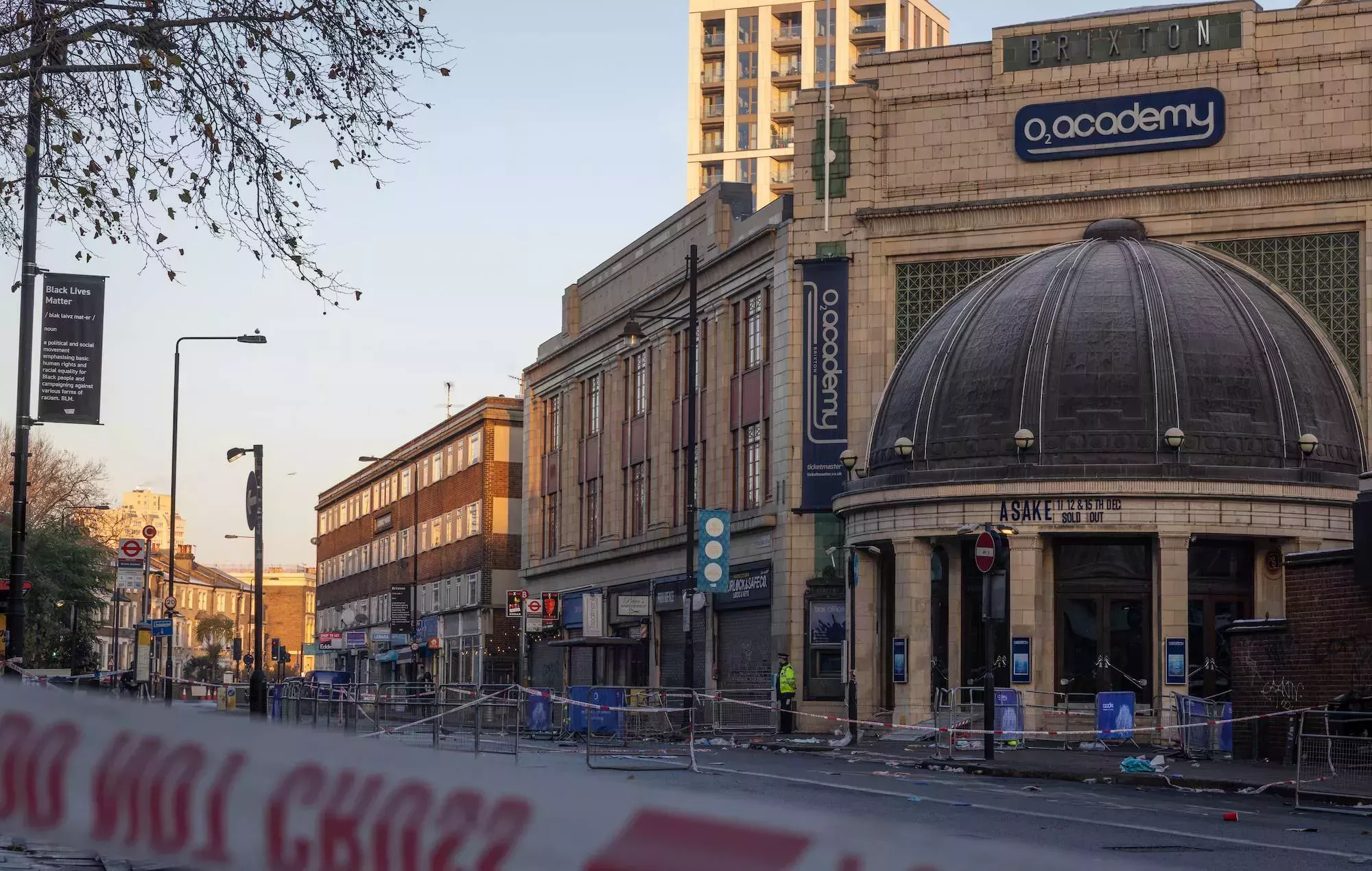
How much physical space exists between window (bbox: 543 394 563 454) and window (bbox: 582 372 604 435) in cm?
276

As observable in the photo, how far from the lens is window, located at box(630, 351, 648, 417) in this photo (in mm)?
58219

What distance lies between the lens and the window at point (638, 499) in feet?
189

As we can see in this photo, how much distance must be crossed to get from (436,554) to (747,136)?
48651 mm

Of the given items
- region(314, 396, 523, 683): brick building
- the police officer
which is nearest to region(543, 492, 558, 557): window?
region(314, 396, 523, 683): brick building

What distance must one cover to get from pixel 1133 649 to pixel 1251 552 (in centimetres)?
328

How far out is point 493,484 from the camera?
252 feet

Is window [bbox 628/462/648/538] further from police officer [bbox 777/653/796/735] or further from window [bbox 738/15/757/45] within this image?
window [bbox 738/15/757/45]

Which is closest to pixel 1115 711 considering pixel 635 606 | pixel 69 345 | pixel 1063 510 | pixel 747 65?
pixel 1063 510

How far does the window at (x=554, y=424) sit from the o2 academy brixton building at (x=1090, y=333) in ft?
74.1

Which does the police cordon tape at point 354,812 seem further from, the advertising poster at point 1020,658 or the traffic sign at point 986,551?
the advertising poster at point 1020,658

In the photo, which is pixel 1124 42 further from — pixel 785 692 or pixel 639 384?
pixel 639 384

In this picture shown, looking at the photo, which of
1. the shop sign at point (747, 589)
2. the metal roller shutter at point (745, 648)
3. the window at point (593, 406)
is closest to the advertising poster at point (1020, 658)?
the metal roller shutter at point (745, 648)

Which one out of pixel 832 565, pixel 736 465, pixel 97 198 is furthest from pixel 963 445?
pixel 97 198

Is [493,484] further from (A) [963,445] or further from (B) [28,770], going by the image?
(B) [28,770]
